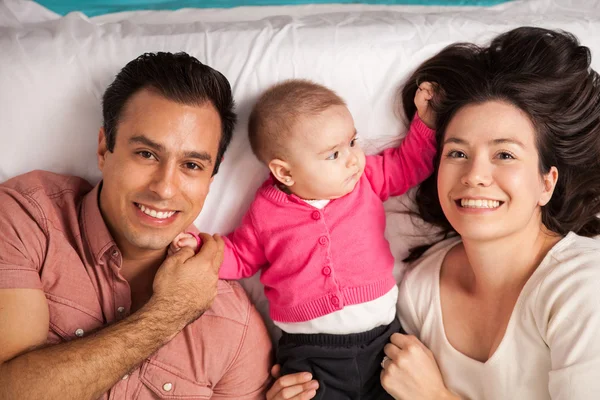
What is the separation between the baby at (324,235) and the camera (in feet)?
6.44

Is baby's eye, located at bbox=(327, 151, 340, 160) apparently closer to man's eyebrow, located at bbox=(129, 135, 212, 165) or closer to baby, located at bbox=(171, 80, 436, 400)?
baby, located at bbox=(171, 80, 436, 400)

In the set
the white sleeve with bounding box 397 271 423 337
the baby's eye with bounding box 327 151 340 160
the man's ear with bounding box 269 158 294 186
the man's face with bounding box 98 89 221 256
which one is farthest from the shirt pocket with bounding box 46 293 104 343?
→ the white sleeve with bounding box 397 271 423 337

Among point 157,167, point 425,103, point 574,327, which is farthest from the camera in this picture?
point 425,103

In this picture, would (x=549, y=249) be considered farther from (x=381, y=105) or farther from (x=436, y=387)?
(x=381, y=105)

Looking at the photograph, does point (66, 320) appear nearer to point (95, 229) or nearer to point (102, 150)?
point (95, 229)

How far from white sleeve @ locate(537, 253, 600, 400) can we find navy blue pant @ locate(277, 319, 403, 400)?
0.55 m

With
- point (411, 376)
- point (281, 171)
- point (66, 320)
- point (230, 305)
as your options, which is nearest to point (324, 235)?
point (281, 171)

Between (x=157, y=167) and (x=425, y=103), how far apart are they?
36.6 inches

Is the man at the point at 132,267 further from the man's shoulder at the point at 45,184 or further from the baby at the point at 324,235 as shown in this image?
the baby at the point at 324,235

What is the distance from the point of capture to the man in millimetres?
1764

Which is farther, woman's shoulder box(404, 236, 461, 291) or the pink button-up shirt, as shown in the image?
woman's shoulder box(404, 236, 461, 291)

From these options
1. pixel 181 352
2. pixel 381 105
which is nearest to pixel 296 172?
pixel 381 105

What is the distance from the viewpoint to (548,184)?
1.91 m

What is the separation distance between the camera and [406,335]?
212 centimetres
